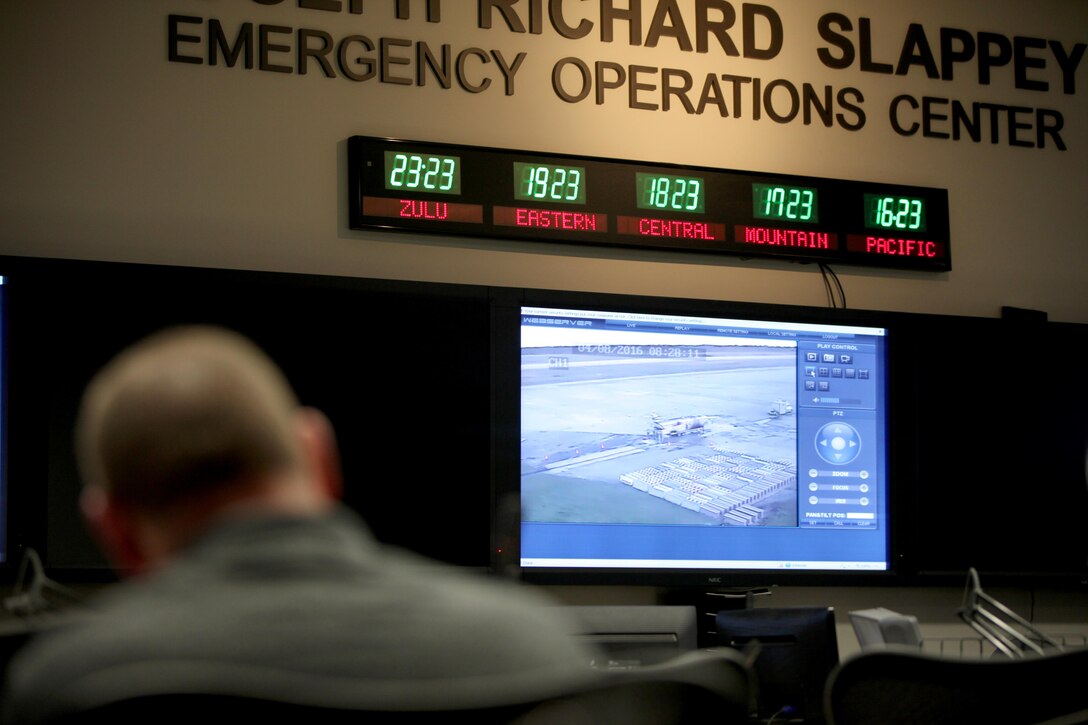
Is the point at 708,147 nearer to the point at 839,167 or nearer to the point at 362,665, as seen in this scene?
the point at 839,167

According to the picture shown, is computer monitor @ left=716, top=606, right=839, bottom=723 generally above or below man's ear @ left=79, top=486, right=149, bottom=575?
below

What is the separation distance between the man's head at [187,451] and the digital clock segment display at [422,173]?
201cm

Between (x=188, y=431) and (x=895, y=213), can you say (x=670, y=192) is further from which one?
(x=188, y=431)

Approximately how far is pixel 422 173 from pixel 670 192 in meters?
0.63

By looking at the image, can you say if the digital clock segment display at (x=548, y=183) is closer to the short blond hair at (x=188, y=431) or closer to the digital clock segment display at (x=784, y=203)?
the digital clock segment display at (x=784, y=203)

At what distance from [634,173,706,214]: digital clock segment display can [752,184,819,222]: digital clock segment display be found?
0.15 meters

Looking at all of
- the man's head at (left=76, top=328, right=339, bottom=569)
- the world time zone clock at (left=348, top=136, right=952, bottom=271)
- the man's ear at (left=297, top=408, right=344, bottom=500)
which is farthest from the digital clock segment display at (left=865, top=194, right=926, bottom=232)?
the man's head at (left=76, top=328, right=339, bottom=569)

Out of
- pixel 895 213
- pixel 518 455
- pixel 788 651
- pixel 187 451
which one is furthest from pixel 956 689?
pixel 895 213

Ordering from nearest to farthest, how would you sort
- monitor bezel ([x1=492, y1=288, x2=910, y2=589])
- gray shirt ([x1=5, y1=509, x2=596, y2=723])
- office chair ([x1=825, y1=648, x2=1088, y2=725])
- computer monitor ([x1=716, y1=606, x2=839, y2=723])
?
gray shirt ([x1=5, y1=509, x2=596, y2=723]) → office chair ([x1=825, y1=648, x2=1088, y2=725]) → computer monitor ([x1=716, y1=606, x2=839, y2=723]) → monitor bezel ([x1=492, y1=288, x2=910, y2=589])

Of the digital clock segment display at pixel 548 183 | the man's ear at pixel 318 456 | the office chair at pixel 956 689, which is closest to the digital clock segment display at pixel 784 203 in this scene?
the digital clock segment display at pixel 548 183

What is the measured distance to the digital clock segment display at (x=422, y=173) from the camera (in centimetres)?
290

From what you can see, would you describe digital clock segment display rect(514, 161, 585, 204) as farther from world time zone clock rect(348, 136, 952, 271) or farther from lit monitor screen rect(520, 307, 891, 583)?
lit monitor screen rect(520, 307, 891, 583)

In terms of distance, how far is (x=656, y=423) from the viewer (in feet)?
9.48

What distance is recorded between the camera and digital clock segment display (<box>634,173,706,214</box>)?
3.10 metres
